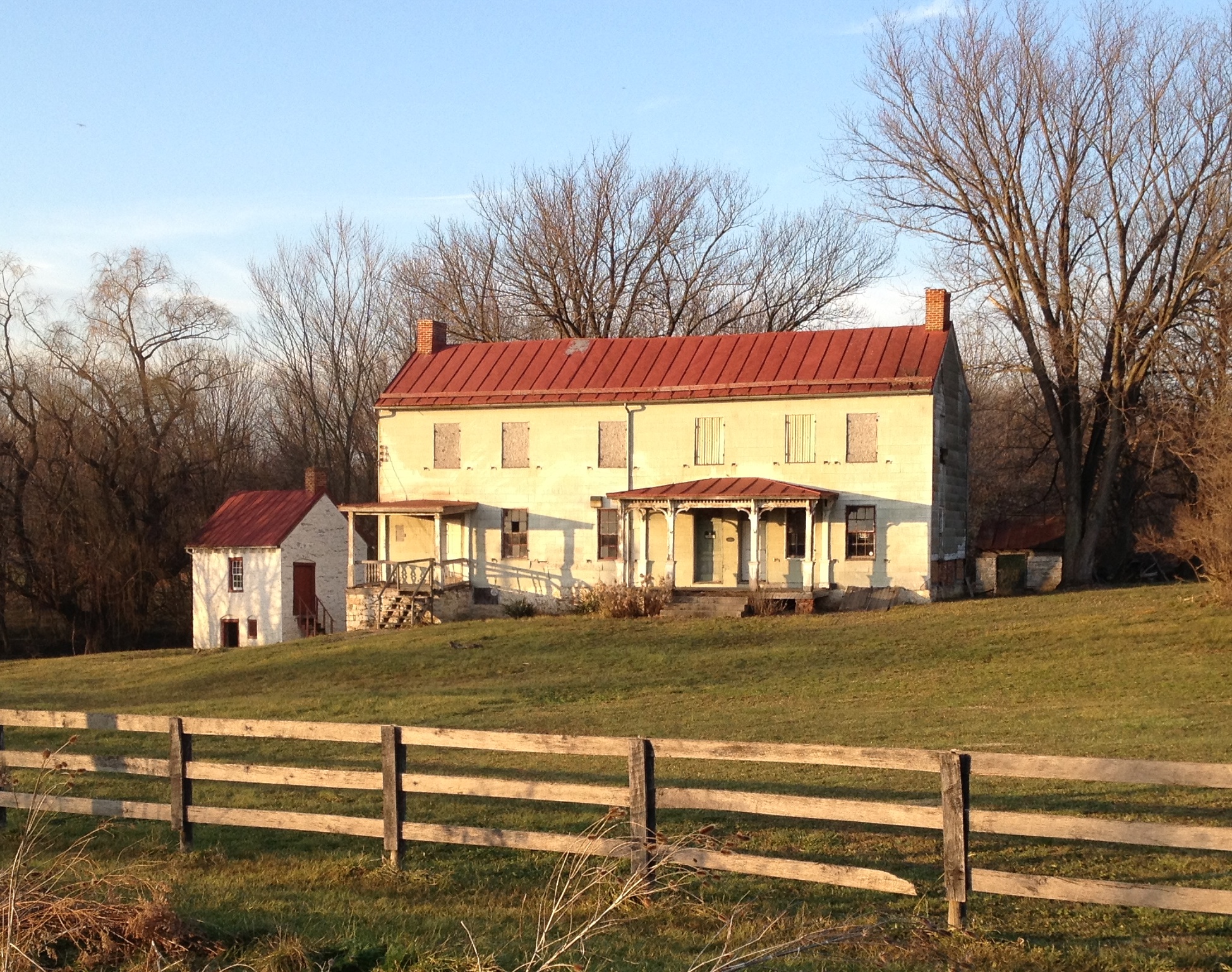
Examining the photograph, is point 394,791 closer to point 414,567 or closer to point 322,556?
point 414,567

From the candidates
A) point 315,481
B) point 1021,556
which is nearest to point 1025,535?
point 1021,556

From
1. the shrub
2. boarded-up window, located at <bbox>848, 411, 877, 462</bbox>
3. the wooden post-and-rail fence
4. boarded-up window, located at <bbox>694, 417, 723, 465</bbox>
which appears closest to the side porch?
the shrub

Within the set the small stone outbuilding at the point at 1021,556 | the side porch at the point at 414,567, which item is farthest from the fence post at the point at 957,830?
the small stone outbuilding at the point at 1021,556

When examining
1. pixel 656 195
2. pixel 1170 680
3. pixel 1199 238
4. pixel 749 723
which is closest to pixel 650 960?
pixel 749 723

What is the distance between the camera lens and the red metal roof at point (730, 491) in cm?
3225

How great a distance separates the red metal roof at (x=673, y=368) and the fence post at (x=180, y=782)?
25531mm

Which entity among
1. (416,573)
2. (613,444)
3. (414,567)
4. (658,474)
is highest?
(613,444)

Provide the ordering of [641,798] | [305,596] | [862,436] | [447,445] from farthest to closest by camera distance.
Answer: [305,596], [447,445], [862,436], [641,798]

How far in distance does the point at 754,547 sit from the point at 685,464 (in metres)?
3.65

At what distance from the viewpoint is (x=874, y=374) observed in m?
33.4

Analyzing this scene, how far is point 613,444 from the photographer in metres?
35.6

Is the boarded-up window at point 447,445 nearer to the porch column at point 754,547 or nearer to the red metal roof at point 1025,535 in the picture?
the porch column at point 754,547

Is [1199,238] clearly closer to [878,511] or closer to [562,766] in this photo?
[878,511]

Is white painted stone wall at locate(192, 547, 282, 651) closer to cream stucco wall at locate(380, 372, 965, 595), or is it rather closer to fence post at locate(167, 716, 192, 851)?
cream stucco wall at locate(380, 372, 965, 595)
